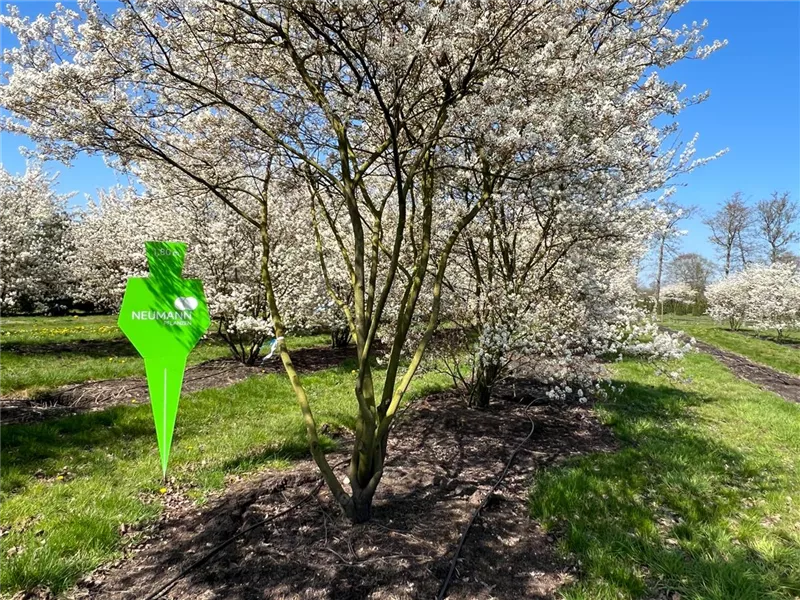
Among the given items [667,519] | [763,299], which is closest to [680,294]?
[763,299]

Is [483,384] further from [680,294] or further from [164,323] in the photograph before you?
[680,294]

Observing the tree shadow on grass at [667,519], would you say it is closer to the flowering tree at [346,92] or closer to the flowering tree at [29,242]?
the flowering tree at [346,92]

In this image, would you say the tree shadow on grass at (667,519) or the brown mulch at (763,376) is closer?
the tree shadow on grass at (667,519)

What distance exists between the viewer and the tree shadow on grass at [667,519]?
312 centimetres

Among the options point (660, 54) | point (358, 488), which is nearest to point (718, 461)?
point (358, 488)

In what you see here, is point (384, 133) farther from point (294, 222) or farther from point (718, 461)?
point (294, 222)

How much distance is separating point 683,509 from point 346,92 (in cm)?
478

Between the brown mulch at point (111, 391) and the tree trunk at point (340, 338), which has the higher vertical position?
the tree trunk at point (340, 338)

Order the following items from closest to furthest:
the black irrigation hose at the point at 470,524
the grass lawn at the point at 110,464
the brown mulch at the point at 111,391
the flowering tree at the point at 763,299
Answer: the black irrigation hose at the point at 470,524
the grass lawn at the point at 110,464
the brown mulch at the point at 111,391
the flowering tree at the point at 763,299

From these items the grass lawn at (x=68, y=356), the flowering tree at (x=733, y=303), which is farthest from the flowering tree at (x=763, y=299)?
the grass lawn at (x=68, y=356)

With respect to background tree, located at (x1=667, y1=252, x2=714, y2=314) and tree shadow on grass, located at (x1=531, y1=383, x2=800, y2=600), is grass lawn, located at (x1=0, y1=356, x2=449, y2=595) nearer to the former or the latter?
tree shadow on grass, located at (x1=531, y1=383, x2=800, y2=600)

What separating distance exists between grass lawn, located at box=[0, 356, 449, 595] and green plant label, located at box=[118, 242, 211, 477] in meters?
0.83

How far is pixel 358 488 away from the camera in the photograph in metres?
3.86

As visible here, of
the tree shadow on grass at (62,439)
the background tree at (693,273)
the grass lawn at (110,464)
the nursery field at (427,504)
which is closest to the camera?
the nursery field at (427,504)
